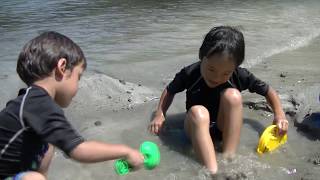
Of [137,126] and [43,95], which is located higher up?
[43,95]

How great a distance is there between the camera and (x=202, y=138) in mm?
3186

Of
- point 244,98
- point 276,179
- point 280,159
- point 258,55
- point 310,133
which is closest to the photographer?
point 276,179

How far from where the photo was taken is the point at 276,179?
309 cm

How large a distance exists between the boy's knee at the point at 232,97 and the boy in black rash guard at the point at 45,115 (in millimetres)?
1079

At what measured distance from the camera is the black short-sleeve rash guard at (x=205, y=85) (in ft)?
11.5

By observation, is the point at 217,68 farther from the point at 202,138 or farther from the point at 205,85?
the point at 202,138

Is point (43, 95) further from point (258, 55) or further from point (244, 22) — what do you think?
point (244, 22)

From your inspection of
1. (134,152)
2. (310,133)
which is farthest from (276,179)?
(134,152)

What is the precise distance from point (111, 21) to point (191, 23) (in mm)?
1207

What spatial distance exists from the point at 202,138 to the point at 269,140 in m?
0.52

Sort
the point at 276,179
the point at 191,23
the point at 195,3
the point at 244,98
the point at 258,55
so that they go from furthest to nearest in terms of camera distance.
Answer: the point at 195,3 → the point at 191,23 → the point at 258,55 → the point at 244,98 → the point at 276,179

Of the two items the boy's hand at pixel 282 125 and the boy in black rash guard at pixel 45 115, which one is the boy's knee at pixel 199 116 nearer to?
the boy's hand at pixel 282 125

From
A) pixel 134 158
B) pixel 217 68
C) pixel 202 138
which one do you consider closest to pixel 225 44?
pixel 217 68

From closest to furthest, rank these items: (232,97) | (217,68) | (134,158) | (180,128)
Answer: (134,158) < (217,68) < (232,97) < (180,128)
